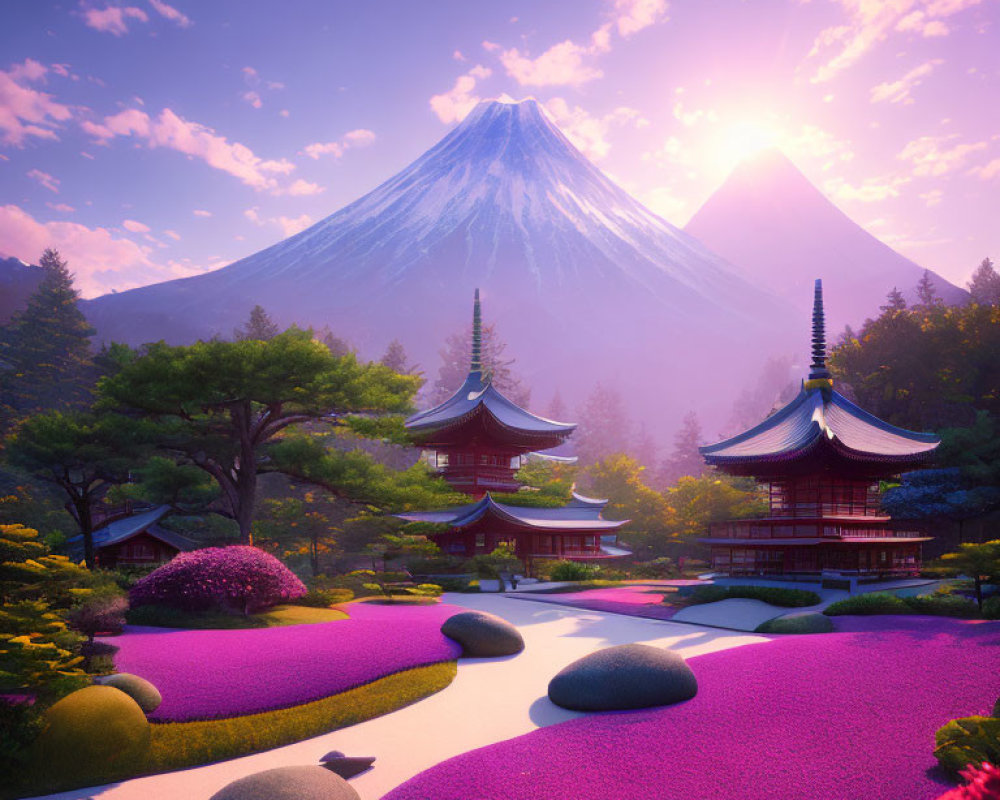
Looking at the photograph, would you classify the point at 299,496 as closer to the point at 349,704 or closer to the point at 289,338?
the point at 289,338

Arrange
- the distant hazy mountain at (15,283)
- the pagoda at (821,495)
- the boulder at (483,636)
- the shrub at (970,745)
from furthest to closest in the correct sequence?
1. the distant hazy mountain at (15,283)
2. the pagoda at (821,495)
3. the boulder at (483,636)
4. the shrub at (970,745)

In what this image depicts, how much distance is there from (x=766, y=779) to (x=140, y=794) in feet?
20.1

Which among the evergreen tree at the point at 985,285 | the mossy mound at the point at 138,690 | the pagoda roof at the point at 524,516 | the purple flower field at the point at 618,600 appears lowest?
the purple flower field at the point at 618,600

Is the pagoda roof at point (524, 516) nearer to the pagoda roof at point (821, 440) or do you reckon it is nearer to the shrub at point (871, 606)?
the pagoda roof at point (821, 440)

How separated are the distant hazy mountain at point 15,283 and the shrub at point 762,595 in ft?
326

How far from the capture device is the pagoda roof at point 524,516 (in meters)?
26.4

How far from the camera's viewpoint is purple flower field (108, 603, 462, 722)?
878cm

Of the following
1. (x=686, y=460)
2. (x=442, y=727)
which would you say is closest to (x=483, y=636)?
(x=442, y=727)

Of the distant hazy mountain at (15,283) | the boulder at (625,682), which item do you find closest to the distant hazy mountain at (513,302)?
the distant hazy mountain at (15,283)

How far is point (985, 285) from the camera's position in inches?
2643

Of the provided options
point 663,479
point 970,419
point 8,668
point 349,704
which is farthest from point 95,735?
point 663,479

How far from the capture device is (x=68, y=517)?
31.0 meters

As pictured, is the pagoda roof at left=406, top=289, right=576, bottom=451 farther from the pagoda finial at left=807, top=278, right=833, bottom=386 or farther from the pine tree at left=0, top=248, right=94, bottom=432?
the pine tree at left=0, top=248, right=94, bottom=432

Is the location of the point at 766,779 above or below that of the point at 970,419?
below
